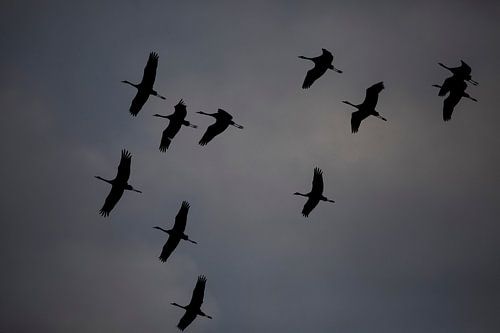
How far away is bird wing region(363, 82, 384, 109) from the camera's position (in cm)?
3831

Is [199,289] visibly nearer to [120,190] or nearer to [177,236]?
[177,236]

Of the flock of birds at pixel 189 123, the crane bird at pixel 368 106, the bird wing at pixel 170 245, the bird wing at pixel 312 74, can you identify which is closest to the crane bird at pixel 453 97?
the flock of birds at pixel 189 123

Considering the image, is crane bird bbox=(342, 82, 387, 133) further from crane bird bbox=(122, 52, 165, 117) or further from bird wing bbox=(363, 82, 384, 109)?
crane bird bbox=(122, 52, 165, 117)

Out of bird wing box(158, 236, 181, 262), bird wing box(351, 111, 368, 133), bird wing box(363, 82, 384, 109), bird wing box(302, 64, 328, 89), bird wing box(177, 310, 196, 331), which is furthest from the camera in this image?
bird wing box(302, 64, 328, 89)

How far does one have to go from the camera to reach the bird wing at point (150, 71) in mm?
39031

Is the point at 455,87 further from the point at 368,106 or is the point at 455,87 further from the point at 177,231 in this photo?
the point at 177,231

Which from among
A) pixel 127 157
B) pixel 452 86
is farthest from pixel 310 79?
pixel 127 157

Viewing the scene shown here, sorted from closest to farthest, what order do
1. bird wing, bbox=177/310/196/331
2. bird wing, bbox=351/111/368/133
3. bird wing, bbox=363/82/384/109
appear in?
bird wing, bbox=363/82/384/109 → bird wing, bbox=177/310/196/331 → bird wing, bbox=351/111/368/133

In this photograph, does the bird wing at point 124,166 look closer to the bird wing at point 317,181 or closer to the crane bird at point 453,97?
the bird wing at point 317,181

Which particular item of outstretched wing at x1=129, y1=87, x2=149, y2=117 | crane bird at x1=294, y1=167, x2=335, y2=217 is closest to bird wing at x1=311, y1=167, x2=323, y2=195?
crane bird at x1=294, y1=167, x2=335, y2=217

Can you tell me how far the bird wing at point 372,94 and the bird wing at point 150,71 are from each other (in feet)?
34.7

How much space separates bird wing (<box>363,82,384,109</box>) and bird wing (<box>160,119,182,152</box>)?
391 inches

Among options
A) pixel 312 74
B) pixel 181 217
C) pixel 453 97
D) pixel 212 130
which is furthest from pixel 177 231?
pixel 453 97

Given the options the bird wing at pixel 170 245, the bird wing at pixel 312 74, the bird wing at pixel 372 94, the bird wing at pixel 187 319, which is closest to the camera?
the bird wing at pixel 372 94
